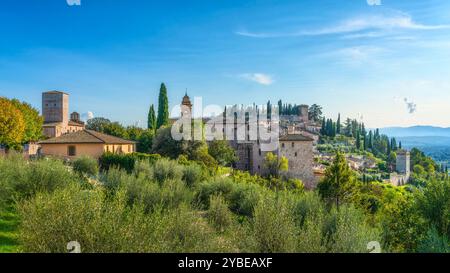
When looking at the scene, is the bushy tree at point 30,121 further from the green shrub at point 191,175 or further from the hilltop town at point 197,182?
the green shrub at point 191,175

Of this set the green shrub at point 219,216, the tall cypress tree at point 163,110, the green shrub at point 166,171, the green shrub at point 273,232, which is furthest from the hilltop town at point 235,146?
the green shrub at point 273,232

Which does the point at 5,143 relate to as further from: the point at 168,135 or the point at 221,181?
the point at 221,181

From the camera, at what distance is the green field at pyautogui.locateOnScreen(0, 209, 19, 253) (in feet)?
22.1

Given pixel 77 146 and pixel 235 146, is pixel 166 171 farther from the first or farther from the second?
pixel 235 146

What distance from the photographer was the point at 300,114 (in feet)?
314

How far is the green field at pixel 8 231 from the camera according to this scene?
266 inches

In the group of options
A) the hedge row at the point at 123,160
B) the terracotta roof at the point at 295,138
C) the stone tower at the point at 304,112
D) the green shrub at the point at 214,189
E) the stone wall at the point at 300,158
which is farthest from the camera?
the stone tower at the point at 304,112

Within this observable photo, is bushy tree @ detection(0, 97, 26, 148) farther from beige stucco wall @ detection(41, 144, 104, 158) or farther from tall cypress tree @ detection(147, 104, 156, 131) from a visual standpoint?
tall cypress tree @ detection(147, 104, 156, 131)

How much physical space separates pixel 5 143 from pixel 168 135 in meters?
14.7

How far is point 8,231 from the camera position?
7945mm

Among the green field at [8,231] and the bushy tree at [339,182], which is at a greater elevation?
the green field at [8,231]

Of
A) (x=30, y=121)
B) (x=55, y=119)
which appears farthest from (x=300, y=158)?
(x=30, y=121)

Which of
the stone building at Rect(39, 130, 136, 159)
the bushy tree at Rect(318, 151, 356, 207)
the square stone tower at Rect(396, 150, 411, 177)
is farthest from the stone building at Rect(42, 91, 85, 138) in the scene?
the square stone tower at Rect(396, 150, 411, 177)
